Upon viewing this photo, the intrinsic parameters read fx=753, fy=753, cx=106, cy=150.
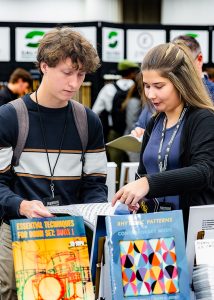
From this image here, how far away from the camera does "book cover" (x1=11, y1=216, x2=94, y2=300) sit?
2.29 metres

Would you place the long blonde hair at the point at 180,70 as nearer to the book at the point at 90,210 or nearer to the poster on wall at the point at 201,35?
the book at the point at 90,210

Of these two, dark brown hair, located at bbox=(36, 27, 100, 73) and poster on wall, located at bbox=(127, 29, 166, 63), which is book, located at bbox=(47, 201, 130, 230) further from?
poster on wall, located at bbox=(127, 29, 166, 63)

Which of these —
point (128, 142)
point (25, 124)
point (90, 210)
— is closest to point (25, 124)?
point (25, 124)

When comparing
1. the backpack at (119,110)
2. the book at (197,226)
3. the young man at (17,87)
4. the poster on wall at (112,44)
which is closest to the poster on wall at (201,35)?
the poster on wall at (112,44)

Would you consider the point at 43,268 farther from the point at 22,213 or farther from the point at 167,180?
the point at 167,180

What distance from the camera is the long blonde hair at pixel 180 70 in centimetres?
268

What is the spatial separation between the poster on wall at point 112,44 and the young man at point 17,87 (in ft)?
4.35

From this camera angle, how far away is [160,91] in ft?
8.80

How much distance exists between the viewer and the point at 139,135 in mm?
4523

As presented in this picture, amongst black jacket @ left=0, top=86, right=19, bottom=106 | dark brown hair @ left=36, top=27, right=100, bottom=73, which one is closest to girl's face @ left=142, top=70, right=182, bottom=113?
dark brown hair @ left=36, top=27, right=100, bottom=73

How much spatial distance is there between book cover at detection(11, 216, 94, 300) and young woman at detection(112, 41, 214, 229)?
0.29 meters

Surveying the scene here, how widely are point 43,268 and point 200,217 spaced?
531 millimetres

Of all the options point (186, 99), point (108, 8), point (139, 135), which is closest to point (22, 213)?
point (186, 99)

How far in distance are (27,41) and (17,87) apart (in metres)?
1.43
